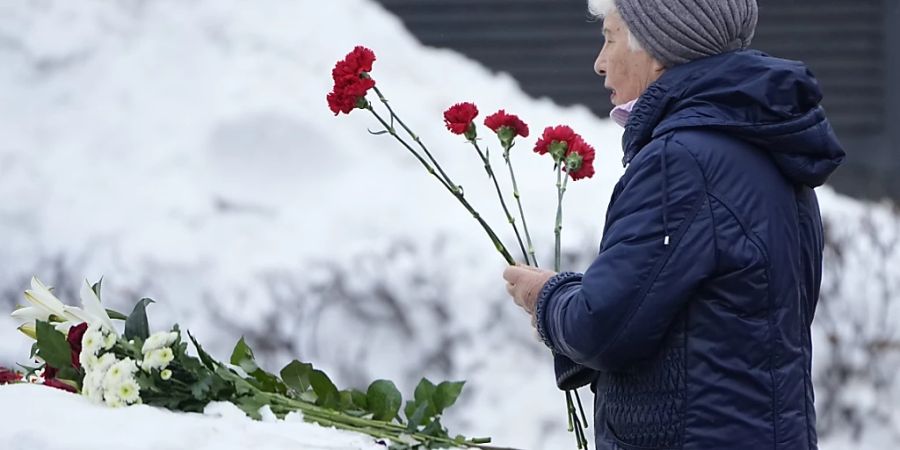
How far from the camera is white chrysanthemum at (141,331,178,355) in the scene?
5.40ft

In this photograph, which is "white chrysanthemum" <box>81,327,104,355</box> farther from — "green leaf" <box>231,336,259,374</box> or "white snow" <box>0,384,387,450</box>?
"green leaf" <box>231,336,259,374</box>

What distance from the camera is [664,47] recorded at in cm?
148

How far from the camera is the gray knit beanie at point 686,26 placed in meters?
1.46

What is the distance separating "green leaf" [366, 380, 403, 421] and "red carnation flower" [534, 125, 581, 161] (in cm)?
46

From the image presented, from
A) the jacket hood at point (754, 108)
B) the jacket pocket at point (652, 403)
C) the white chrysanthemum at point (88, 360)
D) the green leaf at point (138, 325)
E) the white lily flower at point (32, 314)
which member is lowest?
the jacket pocket at point (652, 403)

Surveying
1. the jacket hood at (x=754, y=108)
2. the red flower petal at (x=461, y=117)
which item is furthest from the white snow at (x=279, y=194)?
the jacket hood at (x=754, y=108)

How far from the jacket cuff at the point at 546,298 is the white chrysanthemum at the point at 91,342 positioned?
2.10ft

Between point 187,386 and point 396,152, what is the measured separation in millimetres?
2160

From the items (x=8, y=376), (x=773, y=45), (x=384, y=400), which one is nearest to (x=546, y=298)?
(x=384, y=400)

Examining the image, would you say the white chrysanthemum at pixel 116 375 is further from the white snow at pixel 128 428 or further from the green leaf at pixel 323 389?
the green leaf at pixel 323 389

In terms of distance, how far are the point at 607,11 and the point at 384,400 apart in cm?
72

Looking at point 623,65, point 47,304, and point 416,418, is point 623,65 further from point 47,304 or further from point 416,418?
point 47,304

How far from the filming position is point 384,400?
1834 mm

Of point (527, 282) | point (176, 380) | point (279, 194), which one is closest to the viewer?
point (527, 282)
